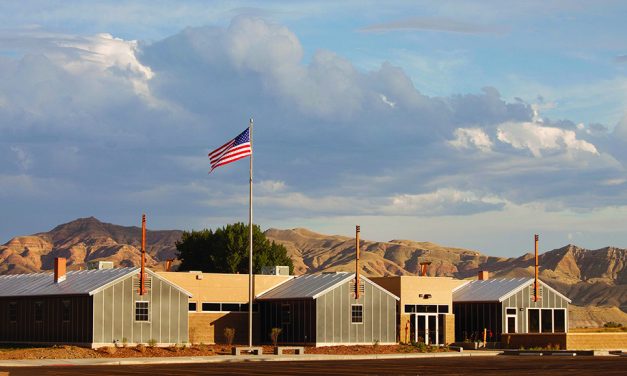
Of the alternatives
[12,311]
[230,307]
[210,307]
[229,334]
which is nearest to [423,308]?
[230,307]

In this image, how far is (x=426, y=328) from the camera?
71.9m

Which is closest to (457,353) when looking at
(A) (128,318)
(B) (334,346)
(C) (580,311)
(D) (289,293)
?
(B) (334,346)

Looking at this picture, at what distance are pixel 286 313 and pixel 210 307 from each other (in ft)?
15.6

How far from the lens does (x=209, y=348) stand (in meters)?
58.9

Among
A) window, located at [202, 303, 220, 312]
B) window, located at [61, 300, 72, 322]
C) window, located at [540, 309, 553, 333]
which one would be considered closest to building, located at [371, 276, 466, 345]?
window, located at [540, 309, 553, 333]

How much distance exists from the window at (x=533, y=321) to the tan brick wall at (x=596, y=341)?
7.83 m

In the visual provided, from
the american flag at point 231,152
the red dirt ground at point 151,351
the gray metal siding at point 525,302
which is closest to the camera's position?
the red dirt ground at point 151,351

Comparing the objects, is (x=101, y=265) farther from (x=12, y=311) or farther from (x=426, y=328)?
(x=426, y=328)

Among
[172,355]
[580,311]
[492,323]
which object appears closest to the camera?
[172,355]

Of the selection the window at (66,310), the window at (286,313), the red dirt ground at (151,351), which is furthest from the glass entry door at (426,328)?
the window at (66,310)

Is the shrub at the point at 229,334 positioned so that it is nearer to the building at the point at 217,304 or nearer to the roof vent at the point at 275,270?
the building at the point at 217,304

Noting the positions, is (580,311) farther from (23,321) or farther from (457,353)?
(23,321)

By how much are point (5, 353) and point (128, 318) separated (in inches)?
417

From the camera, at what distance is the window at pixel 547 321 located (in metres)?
76.4
